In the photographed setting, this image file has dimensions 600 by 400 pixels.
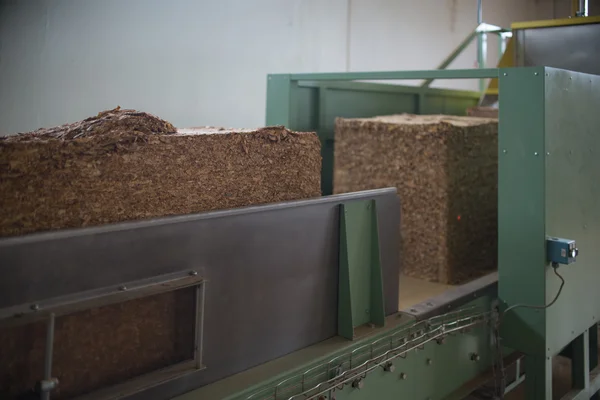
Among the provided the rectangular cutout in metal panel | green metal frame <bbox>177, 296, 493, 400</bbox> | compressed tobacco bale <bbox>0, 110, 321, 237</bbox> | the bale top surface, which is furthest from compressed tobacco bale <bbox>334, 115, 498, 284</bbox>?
the rectangular cutout in metal panel

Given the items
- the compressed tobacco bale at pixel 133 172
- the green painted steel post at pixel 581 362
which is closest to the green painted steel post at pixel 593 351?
the green painted steel post at pixel 581 362

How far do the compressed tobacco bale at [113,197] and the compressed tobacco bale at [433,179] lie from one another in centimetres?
94

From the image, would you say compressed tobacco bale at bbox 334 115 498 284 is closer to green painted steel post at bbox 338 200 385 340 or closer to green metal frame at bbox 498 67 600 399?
green metal frame at bbox 498 67 600 399

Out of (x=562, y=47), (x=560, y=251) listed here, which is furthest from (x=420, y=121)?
(x=560, y=251)

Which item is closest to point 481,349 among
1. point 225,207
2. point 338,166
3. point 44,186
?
point 338,166

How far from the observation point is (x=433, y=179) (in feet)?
6.63

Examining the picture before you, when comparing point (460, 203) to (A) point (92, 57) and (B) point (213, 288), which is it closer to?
(B) point (213, 288)

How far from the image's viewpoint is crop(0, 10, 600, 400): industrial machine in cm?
93

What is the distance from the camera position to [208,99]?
3.07 metres

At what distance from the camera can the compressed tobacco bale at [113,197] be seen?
0.89 meters

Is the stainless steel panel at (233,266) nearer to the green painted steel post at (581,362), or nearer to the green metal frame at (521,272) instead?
the green metal frame at (521,272)

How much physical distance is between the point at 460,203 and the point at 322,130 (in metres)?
0.67

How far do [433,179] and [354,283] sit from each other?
2.48 ft

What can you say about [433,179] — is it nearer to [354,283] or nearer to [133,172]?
[354,283]
